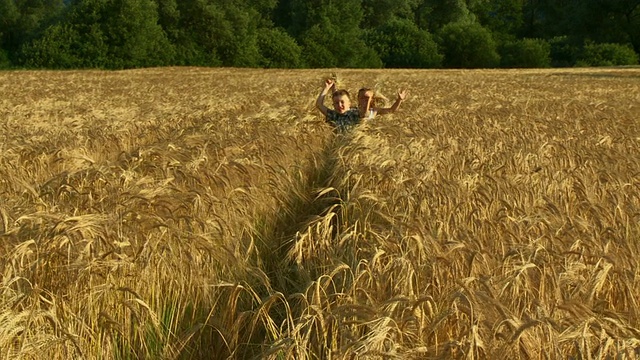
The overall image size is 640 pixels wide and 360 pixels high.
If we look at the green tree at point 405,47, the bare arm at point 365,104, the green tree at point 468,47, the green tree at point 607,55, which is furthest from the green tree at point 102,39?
the bare arm at point 365,104

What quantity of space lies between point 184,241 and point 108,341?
0.77 meters

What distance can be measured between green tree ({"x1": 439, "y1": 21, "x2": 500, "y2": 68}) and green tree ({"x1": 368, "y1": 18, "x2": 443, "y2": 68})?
1.76m

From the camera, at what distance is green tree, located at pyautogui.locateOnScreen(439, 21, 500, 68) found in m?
56.5

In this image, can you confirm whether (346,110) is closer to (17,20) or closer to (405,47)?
(405,47)

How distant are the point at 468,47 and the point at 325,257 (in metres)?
56.9

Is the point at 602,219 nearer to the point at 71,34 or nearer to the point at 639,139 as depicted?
the point at 639,139

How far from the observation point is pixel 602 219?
3.34 meters

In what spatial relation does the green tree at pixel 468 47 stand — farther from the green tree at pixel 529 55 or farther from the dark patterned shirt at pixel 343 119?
the dark patterned shirt at pixel 343 119

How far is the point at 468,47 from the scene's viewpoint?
57.2m

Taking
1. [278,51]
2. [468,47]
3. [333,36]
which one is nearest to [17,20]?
[278,51]

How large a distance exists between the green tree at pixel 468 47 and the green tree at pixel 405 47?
1.76m

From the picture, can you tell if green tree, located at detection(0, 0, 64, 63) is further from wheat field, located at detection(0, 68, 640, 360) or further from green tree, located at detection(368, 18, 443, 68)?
wheat field, located at detection(0, 68, 640, 360)

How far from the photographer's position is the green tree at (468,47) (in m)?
56.5

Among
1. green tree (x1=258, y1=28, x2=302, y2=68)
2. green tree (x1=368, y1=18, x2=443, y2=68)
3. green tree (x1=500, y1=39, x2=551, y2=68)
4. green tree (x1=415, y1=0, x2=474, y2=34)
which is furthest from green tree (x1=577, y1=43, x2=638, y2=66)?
green tree (x1=258, y1=28, x2=302, y2=68)
